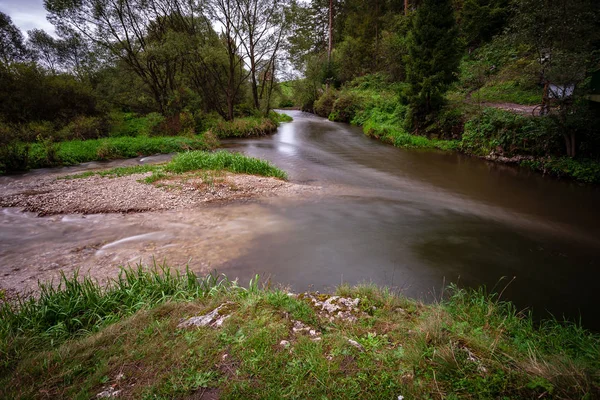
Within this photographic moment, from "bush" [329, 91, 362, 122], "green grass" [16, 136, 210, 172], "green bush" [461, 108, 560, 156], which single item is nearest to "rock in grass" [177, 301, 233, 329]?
"green bush" [461, 108, 560, 156]

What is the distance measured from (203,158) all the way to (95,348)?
33.2 feet

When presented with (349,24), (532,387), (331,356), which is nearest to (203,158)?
(331,356)

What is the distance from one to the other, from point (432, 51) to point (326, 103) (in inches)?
747

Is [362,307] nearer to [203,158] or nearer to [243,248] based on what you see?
[243,248]

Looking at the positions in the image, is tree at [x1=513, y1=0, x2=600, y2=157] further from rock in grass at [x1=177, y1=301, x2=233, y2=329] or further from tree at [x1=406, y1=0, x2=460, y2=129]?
rock in grass at [x1=177, y1=301, x2=233, y2=329]

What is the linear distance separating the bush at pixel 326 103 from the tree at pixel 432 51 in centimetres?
1642

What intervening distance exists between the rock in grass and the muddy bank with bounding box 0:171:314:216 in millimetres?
5736

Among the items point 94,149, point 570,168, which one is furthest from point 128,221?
point 570,168

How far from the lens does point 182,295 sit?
4207 millimetres

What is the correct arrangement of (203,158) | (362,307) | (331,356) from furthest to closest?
(203,158)
(362,307)
(331,356)

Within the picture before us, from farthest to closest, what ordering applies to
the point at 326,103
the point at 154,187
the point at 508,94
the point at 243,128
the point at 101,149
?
the point at 326,103, the point at 243,128, the point at 508,94, the point at 101,149, the point at 154,187

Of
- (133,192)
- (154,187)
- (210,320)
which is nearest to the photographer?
(210,320)

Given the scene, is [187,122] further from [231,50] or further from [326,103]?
[326,103]

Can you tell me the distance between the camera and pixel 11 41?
26.2 meters
